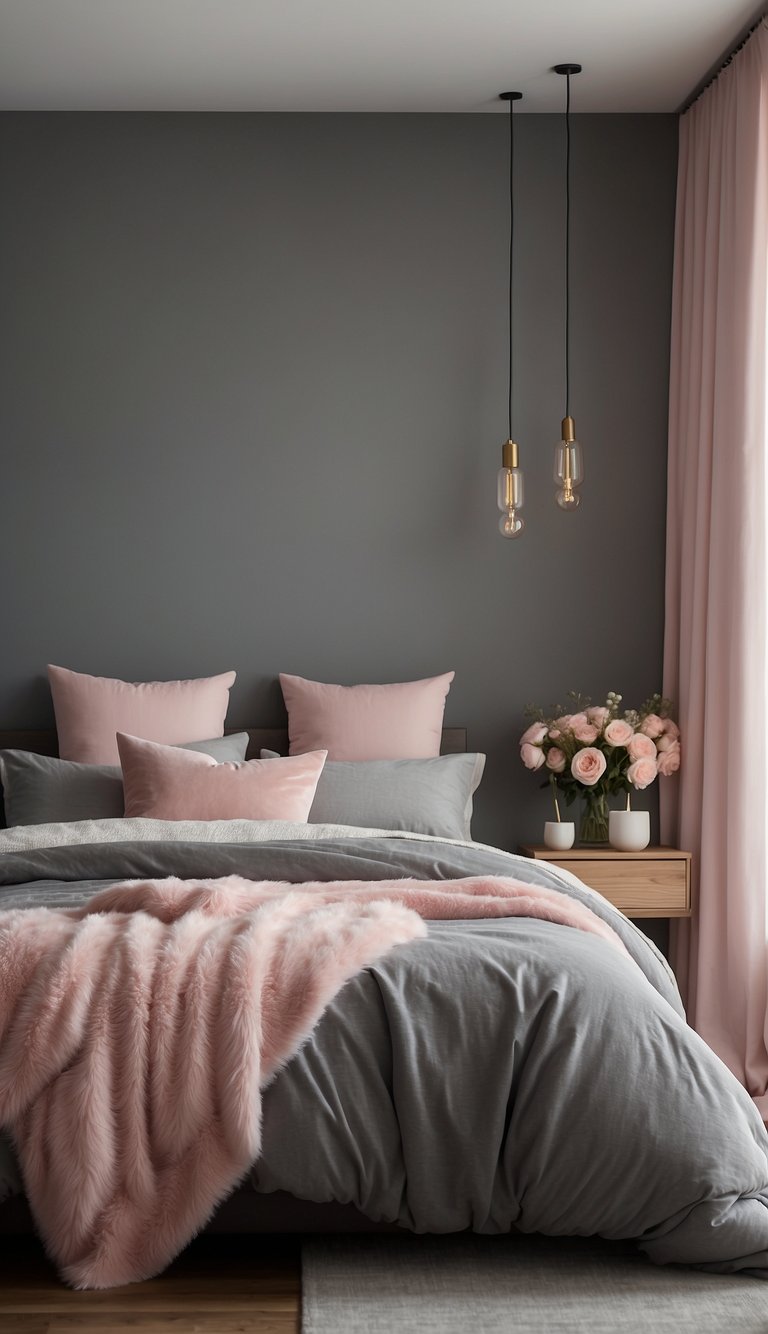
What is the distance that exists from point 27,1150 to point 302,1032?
0.49 metres

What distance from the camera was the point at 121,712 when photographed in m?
4.25

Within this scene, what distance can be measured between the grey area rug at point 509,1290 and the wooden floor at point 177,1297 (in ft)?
0.19

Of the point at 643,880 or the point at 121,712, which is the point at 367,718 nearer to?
the point at 121,712

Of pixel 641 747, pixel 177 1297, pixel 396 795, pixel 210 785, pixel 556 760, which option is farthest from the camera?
pixel 556 760

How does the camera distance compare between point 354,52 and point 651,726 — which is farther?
point 651,726

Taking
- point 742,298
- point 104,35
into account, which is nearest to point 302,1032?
point 742,298

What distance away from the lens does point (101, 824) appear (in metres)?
3.54

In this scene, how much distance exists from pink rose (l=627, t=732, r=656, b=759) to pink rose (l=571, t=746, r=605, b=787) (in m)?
0.10

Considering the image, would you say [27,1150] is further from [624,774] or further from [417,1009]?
[624,774]

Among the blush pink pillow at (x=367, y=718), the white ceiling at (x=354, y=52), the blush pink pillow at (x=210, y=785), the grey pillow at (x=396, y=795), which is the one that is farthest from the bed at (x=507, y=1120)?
the white ceiling at (x=354, y=52)

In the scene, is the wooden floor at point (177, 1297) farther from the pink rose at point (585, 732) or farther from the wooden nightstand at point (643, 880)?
the pink rose at point (585, 732)

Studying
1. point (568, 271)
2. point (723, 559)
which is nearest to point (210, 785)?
point (723, 559)

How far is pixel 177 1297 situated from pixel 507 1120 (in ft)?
2.04

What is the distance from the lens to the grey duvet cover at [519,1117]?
7.16 ft
